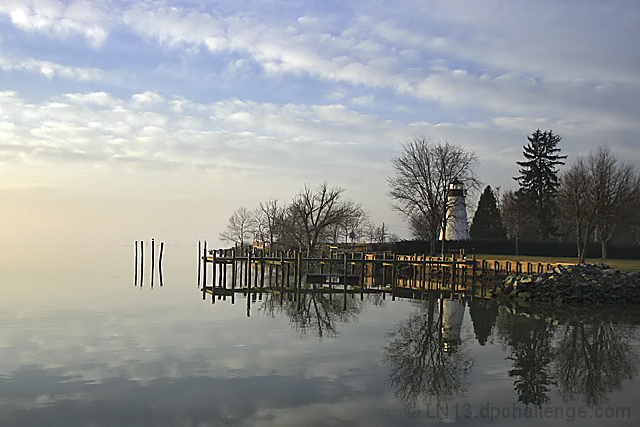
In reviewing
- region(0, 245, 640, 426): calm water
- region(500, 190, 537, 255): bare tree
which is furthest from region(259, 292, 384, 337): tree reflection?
region(500, 190, 537, 255): bare tree

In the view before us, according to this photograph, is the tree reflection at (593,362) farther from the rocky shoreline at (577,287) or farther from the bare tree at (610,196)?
the bare tree at (610,196)

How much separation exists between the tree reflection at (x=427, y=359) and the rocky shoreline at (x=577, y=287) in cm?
851

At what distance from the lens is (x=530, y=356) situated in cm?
1547

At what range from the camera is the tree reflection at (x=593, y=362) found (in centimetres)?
1228

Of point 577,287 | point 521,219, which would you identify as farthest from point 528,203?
point 577,287

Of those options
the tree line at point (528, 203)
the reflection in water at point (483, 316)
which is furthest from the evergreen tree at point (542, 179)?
the reflection in water at point (483, 316)

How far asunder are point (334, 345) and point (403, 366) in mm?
3087

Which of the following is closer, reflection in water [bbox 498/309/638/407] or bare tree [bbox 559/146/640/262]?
Answer: reflection in water [bbox 498/309/638/407]

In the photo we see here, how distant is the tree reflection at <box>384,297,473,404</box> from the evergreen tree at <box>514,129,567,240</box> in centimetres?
4056

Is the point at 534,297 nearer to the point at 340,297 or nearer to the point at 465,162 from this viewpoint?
the point at 340,297

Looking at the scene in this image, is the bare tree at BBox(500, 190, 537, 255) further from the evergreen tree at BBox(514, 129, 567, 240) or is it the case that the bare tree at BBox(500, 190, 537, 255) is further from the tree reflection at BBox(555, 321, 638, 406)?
the tree reflection at BBox(555, 321, 638, 406)

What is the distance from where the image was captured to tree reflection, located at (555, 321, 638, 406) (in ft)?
40.3

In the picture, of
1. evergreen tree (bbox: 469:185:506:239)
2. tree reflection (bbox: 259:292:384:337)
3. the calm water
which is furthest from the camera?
evergreen tree (bbox: 469:185:506:239)

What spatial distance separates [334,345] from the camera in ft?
55.6
